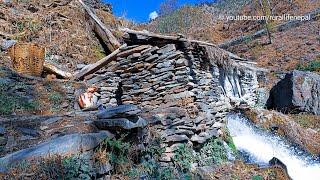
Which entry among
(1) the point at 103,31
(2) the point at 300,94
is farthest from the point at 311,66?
(1) the point at 103,31

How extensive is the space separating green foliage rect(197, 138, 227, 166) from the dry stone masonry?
170 millimetres

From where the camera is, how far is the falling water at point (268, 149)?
27.0ft

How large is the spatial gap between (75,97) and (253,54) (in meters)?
17.8

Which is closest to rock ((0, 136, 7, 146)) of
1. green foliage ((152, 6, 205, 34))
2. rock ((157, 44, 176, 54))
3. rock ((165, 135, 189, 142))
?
rock ((165, 135, 189, 142))

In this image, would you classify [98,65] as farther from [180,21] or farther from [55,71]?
[180,21]

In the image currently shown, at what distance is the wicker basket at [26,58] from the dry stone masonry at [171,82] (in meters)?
1.29

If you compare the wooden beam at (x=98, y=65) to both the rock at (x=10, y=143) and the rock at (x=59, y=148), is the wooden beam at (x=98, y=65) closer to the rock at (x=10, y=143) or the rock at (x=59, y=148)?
the rock at (x=10, y=143)

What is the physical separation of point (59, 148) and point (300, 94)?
11.5m

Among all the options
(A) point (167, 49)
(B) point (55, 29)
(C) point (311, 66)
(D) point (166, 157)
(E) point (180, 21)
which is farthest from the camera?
(E) point (180, 21)

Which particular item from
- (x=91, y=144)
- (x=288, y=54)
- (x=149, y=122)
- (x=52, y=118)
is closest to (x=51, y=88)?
(x=52, y=118)

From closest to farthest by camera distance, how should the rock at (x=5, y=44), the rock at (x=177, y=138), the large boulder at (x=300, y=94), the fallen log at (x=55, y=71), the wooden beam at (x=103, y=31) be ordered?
the rock at (x=177, y=138) < the fallen log at (x=55, y=71) < the rock at (x=5, y=44) < the wooden beam at (x=103, y=31) < the large boulder at (x=300, y=94)

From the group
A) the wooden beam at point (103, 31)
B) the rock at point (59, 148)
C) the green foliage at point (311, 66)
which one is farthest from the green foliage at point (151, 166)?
the green foliage at point (311, 66)

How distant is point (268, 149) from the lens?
9.22 metres

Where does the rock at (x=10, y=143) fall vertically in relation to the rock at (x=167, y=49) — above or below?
below
